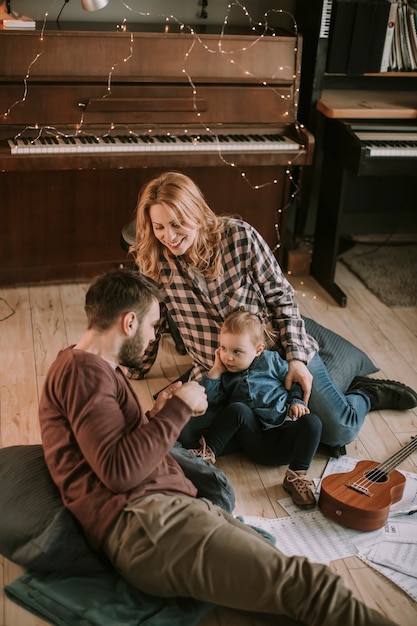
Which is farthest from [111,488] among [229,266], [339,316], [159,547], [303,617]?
[339,316]

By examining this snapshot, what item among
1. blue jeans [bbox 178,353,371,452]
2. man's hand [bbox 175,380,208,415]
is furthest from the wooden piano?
man's hand [bbox 175,380,208,415]

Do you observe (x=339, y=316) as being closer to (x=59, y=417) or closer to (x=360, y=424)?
(x=360, y=424)

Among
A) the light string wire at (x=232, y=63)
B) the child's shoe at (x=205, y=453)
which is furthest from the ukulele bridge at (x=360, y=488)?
the light string wire at (x=232, y=63)

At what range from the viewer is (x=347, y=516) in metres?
2.48

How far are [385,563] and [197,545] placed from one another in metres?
0.65

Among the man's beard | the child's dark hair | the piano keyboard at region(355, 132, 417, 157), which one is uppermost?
the piano keyboard at region(355, 132, 417, 157)

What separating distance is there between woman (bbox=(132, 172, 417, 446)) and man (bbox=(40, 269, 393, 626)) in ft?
2.14

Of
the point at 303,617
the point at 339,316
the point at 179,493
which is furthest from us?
the point at 339,316

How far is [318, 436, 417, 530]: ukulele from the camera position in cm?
246

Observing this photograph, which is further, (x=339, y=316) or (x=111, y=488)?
(x=339, y=316)

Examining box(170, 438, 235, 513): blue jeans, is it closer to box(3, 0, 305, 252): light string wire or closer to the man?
the man

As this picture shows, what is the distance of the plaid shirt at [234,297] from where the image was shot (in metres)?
2.81

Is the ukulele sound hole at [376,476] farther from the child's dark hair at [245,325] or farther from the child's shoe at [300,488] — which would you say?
the child's dark hair at [245,325]

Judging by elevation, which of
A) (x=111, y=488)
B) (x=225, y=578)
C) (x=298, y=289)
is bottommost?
(x=298, y=289)
